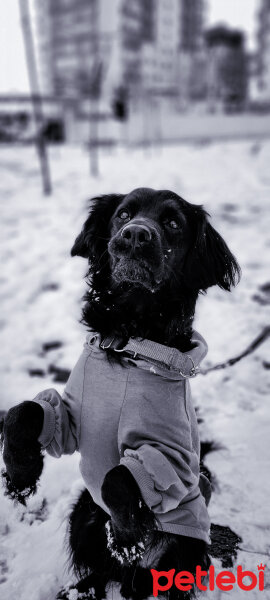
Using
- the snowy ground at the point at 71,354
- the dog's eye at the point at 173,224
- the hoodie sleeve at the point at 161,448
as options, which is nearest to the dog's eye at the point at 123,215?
the dog's eye at the point at 173,224

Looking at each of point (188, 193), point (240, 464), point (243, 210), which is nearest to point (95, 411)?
point (240, 464)

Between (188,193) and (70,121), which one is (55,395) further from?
(70,121)

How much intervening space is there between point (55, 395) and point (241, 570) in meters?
0.96

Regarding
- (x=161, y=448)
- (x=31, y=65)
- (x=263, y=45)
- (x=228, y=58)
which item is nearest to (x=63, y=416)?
(x=161, y=448)

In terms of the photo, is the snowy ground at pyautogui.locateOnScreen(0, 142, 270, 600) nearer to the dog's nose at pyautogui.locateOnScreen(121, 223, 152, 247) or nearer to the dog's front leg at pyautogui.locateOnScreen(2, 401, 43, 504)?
the dog's front leg at pyautogui.locateOnScreen(2, 401, 43, 504)

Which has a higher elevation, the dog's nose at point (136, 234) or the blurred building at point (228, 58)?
the blurred building at point (228, 58)

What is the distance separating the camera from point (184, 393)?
52.7 inches

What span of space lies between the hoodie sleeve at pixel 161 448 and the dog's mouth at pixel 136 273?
38 cm

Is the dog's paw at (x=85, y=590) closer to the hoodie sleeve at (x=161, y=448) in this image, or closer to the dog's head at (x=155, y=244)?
the hoodie sleeve at (x=161, y=448)

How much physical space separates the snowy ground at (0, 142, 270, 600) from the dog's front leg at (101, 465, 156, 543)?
598mm

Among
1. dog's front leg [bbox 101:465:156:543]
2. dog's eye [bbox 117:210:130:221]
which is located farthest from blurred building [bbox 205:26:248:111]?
dog's front leg [bbox 101:465:156:543]

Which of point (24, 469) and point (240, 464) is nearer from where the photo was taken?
point (24, 469)

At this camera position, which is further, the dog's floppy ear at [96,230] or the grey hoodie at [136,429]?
the dog's floppy ear at [96,230]

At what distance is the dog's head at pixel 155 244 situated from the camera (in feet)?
4.77
